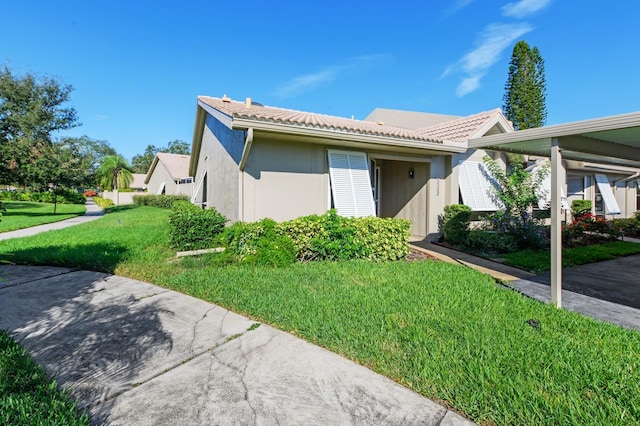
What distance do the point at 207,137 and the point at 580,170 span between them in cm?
1822

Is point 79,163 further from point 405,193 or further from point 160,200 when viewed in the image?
point 405,193

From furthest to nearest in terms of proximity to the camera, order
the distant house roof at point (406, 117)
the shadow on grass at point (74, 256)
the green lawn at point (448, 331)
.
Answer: the distant house roof at point (406, 117) < the shadow on grass at point (74, 256) < the green lawn at point (448, 331)

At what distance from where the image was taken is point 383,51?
1688 centimetres

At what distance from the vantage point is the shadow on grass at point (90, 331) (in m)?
2.86

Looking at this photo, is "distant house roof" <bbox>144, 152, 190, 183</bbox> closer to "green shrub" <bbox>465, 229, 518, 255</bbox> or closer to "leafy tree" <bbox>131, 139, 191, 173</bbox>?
"green shrub" <bbox>465, 229, 518, 255</bbox>

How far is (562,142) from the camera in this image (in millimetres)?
4887

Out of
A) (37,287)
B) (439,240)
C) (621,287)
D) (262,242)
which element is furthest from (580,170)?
(37,287)

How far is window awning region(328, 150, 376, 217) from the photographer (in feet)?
28.9

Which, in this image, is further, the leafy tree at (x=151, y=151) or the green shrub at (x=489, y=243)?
the leafy tree at (x=151, y=151)

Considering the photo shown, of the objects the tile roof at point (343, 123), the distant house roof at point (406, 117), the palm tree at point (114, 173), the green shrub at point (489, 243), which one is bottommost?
the green shrub at point (489, 243)

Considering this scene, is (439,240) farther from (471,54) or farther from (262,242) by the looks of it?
(471,54)

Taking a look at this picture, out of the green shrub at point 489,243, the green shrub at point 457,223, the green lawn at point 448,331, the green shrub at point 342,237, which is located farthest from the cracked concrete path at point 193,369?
the green shrub at point 457,223

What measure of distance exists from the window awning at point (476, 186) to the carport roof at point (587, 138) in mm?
4584

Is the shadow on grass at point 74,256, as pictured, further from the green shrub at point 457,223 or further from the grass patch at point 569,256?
the grass patch at point 569,256
